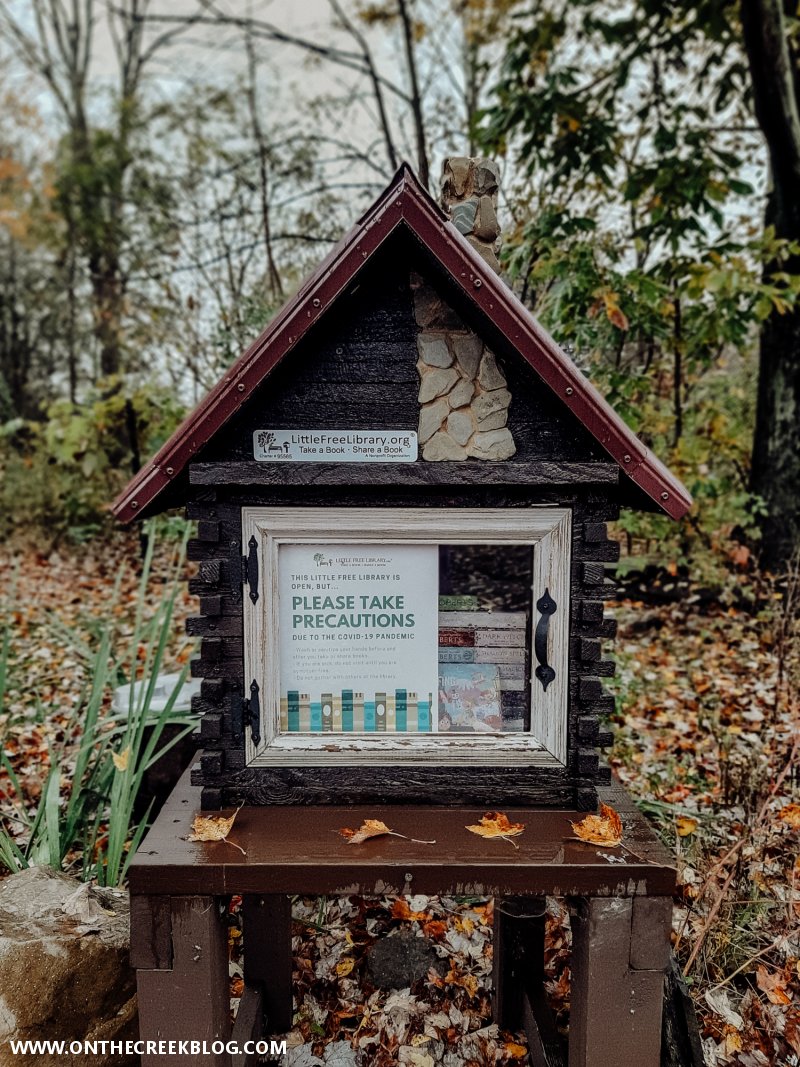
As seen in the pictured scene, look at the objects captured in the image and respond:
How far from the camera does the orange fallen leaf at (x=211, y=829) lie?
1.91 metres

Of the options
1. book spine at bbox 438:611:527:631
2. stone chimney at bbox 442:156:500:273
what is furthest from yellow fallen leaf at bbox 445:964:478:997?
stone chimney at bbox 442:156:500:273

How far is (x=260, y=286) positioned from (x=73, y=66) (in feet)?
30.3

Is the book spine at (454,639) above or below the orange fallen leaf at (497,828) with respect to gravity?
above

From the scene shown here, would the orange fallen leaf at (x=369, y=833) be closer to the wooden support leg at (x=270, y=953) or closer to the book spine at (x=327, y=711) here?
the book spine at (x=327, y=711)

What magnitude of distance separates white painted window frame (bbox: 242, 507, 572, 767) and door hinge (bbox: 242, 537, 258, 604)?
0.04 feet

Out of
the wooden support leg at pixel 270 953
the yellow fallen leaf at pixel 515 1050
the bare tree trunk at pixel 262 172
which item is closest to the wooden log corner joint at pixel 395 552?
the wooden support leg at pixel 270 953

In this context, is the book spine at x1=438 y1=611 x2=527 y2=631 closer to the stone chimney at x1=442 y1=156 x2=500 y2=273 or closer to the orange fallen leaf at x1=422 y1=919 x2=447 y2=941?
the stone chimney at x1=442 y1=156 x2=500 y2=273

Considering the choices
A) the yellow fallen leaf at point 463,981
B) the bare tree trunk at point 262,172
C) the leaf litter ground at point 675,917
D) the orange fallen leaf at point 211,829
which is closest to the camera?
the orange fallen leaf at point 211,829

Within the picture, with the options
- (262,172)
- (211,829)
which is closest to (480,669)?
(211,829)

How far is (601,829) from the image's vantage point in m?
1.95

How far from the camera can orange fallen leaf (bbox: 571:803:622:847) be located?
1.92 m

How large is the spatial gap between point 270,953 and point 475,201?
274 cm

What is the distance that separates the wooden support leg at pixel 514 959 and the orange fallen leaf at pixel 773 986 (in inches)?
32.0

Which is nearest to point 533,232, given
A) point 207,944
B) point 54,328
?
point 207,944
